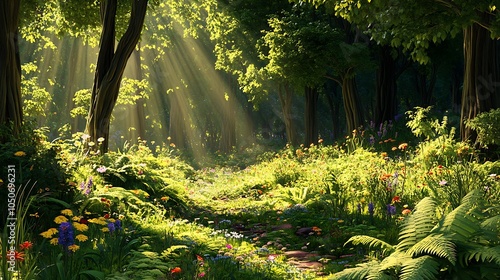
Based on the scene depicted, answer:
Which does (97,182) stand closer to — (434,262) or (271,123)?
(434,262)

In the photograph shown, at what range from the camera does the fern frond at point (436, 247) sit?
3.73 metres

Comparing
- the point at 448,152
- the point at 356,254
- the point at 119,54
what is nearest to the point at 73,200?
the point at 356,254

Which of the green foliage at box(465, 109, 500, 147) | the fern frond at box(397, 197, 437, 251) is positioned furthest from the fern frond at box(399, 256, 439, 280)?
the green foliage at box(465, 109, 500, 147)

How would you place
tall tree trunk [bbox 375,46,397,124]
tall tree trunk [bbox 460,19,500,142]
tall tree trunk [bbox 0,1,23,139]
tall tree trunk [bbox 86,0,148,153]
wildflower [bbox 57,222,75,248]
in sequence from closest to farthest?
wildflower [bbox 57,222,75,248]
tall tree trunk [bbox 0,1,23,139]
tall tree trunk [bbox 86,0,148,153]
tall tree trunk [bbox 460,19,500,142]
tall tree trunk [bbox 375,46,397,124]

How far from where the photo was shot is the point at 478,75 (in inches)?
475

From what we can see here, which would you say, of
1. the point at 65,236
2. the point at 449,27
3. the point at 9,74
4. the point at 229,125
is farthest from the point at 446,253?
the point at 229,125

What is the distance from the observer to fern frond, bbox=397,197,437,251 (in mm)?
4410

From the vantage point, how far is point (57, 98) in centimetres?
4328

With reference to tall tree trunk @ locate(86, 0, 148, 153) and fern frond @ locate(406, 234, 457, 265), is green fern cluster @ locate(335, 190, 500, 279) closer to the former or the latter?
fern frond @ locate(406, 234, 457, 265)

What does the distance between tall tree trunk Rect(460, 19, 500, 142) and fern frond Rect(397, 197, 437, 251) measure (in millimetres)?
8050

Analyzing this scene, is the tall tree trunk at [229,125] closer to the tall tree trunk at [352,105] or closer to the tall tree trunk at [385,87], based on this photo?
the tall tree trunk at [385,87]

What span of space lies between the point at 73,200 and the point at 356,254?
388 centimetres

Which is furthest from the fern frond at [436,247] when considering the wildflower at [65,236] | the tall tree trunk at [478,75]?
the tall tree trunk at [478,75]

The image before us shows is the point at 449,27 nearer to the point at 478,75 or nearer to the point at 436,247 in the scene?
the point at 478,75
